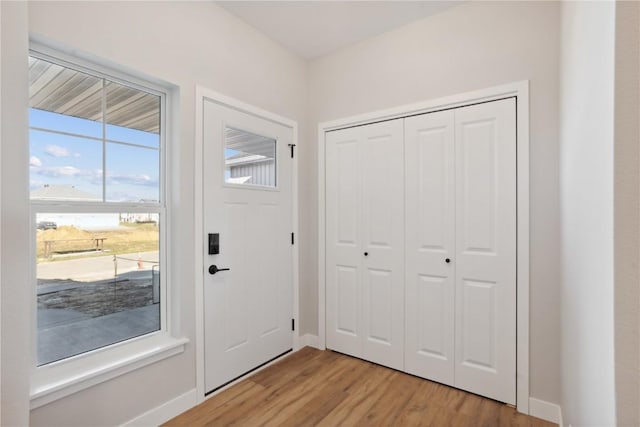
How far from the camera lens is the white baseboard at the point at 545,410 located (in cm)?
200

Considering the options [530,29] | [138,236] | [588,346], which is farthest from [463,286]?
[138,236]

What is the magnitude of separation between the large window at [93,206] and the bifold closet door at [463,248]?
6.27ft

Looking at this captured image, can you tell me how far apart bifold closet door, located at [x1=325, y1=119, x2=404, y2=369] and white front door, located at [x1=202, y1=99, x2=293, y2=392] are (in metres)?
0.43

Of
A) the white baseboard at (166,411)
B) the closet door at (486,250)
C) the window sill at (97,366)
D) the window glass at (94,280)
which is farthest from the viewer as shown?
the closet door at (486,250)

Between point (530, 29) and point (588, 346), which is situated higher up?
point (530, 29)

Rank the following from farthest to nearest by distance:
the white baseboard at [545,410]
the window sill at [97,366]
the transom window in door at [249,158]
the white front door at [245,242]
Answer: the transom window in door at [249,158], the white front door at [245,242], the white baseboard at [545,410], the window sill at [97,366]

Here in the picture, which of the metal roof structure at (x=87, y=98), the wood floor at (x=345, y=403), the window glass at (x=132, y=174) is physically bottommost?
the wood floor at (x=345, y=403)

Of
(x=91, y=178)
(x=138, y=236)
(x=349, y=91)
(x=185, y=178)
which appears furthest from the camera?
(x=349, y=91)

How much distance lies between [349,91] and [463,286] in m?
1.93

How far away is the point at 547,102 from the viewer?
6.73 feet

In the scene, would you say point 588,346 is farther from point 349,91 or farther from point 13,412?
point 349,91

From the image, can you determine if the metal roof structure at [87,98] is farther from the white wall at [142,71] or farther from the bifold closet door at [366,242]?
the bifold closet door at [366,242]

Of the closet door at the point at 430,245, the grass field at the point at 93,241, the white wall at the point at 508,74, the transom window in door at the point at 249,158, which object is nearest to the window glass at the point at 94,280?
the grass field at the point at 93,241
